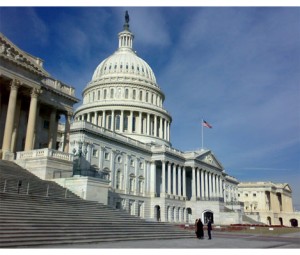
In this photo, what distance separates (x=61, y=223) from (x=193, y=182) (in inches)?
2571

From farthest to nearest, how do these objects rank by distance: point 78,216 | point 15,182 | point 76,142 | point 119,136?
point 119,136 < point 76,142 < point 15,182 < point 78,216

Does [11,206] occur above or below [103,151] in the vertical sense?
below

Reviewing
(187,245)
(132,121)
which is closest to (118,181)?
(132,121)

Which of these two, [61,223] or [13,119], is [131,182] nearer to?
[13,119]

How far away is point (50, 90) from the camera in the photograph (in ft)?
159

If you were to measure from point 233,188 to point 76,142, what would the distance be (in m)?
81.0

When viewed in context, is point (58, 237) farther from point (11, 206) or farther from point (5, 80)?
point (5, 80)

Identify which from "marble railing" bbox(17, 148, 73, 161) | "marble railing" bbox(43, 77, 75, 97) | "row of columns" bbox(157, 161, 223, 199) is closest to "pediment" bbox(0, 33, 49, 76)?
"marble railing" bbox(43, 77, 75, 97)

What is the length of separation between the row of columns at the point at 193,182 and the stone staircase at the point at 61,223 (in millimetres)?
47937

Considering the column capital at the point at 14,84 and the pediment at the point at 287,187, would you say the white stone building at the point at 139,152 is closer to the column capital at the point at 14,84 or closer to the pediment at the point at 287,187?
the column capital at the point at 14,84

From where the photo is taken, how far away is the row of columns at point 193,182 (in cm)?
8028

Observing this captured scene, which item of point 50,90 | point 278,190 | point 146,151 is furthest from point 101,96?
point 278,190

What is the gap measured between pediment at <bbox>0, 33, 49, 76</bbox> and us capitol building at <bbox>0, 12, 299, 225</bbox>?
0.11m

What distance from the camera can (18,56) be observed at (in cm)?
4134
